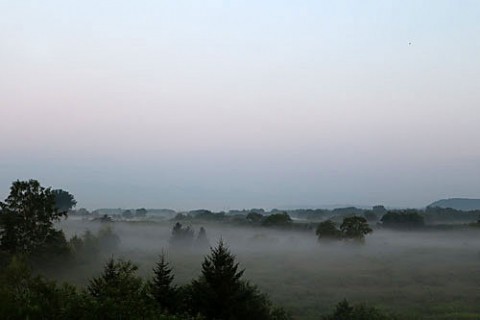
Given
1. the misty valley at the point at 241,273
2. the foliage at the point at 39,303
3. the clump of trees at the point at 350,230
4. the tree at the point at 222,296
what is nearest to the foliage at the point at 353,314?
the misty valley at the point at 241,273

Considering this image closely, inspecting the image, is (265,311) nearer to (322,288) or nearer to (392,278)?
(322,288)

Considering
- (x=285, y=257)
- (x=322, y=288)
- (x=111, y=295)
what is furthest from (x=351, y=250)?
(x=111, y=295)

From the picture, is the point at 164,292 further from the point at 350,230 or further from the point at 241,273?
the point at 350,230

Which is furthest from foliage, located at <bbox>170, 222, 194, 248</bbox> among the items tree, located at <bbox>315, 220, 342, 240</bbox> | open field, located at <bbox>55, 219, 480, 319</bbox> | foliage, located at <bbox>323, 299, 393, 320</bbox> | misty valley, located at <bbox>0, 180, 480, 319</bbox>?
foliage, located at <bbox>323, 299, 393, 320</bbox>

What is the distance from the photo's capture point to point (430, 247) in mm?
121562

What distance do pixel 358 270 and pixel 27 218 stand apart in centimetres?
5153

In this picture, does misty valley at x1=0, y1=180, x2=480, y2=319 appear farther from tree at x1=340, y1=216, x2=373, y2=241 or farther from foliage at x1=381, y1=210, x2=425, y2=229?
foliage at x1=381, y1=210, x2=425, y2=229

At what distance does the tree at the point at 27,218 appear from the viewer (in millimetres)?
57750

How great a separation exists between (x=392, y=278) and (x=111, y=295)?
57120 mm

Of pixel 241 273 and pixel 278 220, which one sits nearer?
pixel 241 273

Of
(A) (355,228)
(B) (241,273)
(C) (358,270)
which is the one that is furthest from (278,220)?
(B) (241,273)

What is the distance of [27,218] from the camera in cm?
5941

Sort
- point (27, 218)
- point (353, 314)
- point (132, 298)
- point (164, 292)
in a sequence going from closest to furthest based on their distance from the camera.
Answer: point (132, 298)
point (164, 292)
point (353, 314)
point (27, 218)

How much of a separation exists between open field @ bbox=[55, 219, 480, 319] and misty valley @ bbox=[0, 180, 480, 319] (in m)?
0.22
